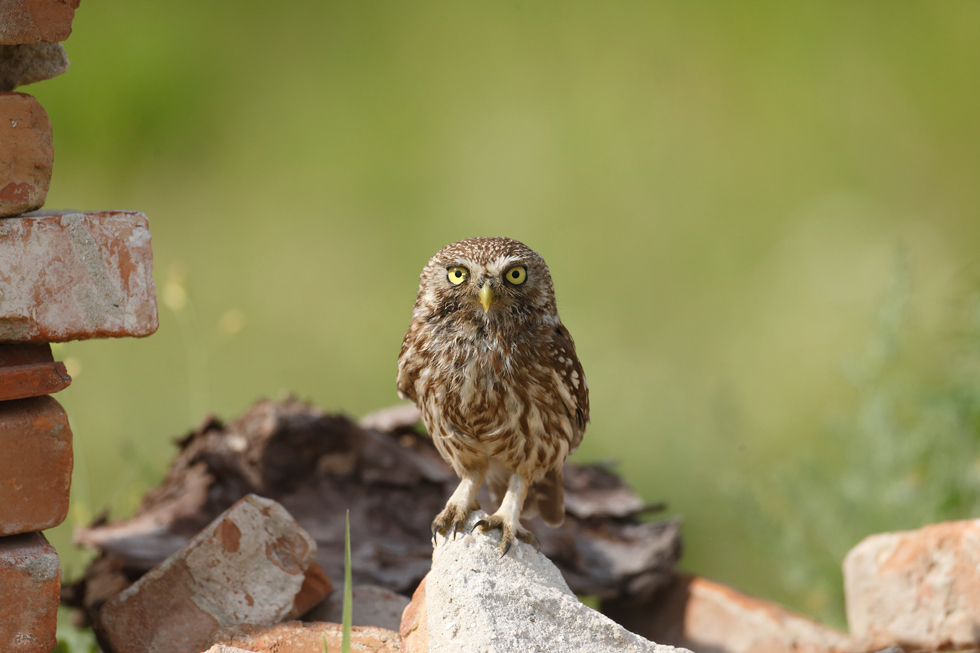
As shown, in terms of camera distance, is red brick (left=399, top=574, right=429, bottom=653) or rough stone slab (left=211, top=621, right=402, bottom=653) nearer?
red brick (left=399, top=574, right=429, bottom=653)

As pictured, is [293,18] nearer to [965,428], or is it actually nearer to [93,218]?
[93,218]

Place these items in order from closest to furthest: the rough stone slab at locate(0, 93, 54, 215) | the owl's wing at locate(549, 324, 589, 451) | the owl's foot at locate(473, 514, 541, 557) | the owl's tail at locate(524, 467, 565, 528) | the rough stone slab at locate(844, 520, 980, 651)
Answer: the rough stone slab at locate(0, 93, 54, 215) < the owl's foot at locate(473, 514, 541, 557) < the owl's wing at locate(549, 324, 589, 451) < the rough stone slab at locate(844, 520, 980, 651) < the owl's tail at locate(524, 467, 565, 528)

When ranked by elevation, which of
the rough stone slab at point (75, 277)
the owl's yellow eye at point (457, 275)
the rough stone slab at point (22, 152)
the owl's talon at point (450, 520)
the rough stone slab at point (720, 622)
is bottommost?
the rough stone slab at point (720, 622)

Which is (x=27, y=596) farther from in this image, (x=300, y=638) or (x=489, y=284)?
(x=489, y=284)

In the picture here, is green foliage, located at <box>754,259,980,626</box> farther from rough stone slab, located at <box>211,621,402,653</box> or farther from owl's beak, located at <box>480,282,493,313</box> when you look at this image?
rough stone slab, located at <box>211,621,402,653</box>

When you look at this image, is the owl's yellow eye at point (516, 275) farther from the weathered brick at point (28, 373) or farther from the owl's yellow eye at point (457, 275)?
the weathered brick at point (28, 373)

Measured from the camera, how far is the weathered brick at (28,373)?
2057 mm

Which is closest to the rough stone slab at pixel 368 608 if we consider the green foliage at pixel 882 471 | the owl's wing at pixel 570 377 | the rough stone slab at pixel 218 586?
the rough stone slab at pixel 218 586

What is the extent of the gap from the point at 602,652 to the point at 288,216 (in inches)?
160

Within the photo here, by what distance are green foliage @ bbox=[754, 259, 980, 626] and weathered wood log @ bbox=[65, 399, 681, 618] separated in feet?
3.33

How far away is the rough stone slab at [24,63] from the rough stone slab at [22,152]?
0.65 ft

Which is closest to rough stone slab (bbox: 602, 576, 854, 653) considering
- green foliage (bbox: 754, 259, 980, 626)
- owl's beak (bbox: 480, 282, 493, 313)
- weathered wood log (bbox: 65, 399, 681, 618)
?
weathered wood log (bbox: 65, 399, 681, 618)

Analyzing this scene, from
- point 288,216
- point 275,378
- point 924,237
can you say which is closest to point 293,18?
point 288,216

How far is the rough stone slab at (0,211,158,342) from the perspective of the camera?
6.66ft
